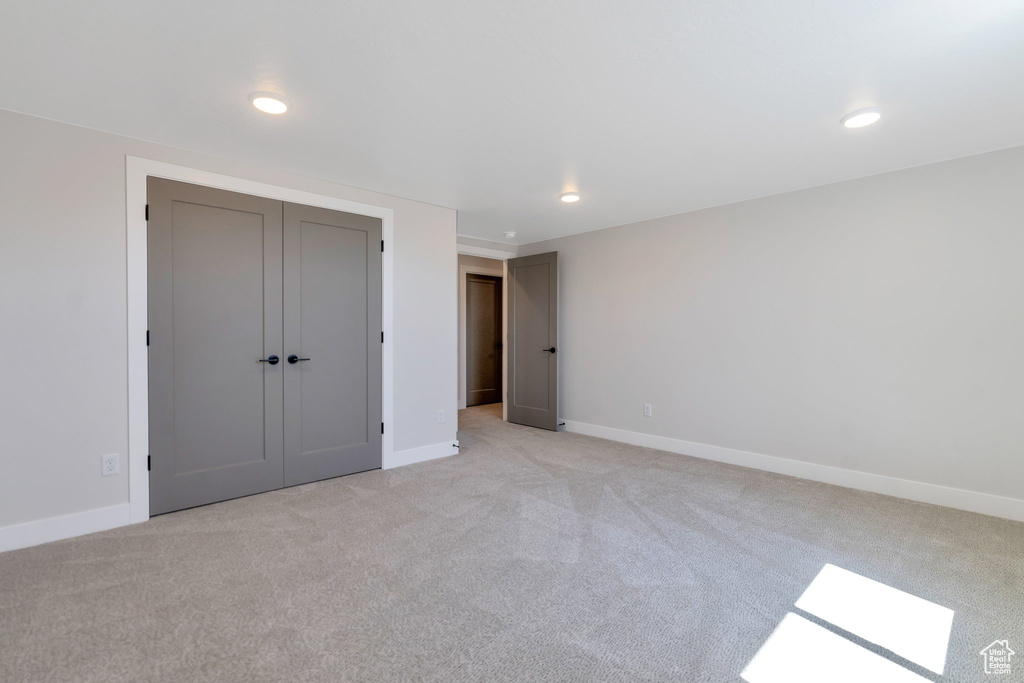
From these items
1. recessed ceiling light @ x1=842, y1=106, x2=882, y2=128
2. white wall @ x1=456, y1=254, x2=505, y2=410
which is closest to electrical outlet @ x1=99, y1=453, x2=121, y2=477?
recessed ceiling light @ x1=842, y1=106, x2=882, y2=128

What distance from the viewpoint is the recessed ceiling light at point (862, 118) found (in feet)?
7.93

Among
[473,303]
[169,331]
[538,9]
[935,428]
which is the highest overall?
[538,9]

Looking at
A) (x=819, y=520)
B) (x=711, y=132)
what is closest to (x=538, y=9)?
(x=711, y=132)

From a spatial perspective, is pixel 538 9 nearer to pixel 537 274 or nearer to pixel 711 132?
pixel 711 132

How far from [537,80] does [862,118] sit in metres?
1.82

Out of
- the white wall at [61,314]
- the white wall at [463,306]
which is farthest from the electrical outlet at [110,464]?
the white wall at [463,306]

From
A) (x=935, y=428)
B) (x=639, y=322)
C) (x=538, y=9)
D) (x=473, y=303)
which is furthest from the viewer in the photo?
(x=473, y=303)

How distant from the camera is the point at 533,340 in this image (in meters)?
5.81

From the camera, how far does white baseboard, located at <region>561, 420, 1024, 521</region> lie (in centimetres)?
298

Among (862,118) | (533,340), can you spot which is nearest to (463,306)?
(533,340)

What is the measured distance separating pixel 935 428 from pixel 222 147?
5202 millimetres

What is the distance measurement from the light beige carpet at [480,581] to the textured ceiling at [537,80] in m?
2.37

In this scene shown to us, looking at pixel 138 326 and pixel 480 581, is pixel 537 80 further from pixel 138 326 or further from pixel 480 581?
pixel 138 326

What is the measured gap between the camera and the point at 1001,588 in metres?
2.12
